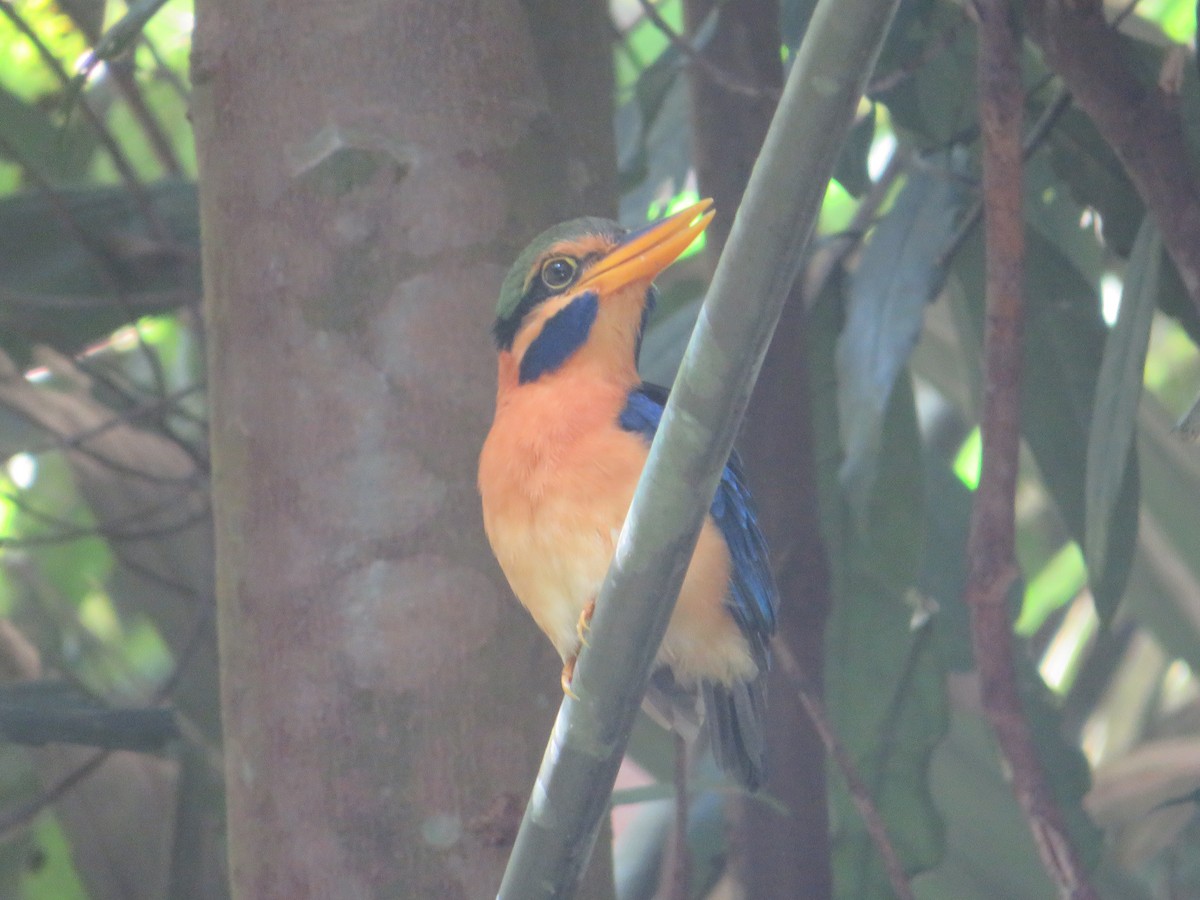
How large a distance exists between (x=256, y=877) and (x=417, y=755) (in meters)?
0.34

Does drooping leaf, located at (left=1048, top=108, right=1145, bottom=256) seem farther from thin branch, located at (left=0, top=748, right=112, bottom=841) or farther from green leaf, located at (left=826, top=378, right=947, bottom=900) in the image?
thin branch, located at (left=0, top=748, right=112, bottom=841)

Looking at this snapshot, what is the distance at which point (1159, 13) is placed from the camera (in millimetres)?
5539

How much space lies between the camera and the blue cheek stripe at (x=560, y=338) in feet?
8.83

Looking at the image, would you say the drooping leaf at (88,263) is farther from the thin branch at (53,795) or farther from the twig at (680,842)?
the twig at (680,842)

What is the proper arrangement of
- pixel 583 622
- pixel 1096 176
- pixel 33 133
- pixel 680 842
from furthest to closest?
pixel 33 133 < pixel 1096 176 < pixel 680 842 < pixel 583 622

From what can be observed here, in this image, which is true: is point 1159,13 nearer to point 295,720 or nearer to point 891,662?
point 891,662

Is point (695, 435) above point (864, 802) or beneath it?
beneath

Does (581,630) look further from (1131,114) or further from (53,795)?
(53,795)

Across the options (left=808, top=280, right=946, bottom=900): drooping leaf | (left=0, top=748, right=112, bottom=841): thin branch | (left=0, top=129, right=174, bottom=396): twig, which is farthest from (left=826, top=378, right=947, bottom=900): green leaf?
(left=0, top=129, right=174, bottom=396): twig

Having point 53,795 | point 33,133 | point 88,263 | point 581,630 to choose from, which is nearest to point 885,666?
point 581,630

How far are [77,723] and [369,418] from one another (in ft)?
2.83

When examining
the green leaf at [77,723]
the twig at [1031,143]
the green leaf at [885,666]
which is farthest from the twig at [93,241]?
the twig at [1031,143]

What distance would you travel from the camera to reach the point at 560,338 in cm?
275

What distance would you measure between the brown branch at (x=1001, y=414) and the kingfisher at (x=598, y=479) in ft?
1.27
